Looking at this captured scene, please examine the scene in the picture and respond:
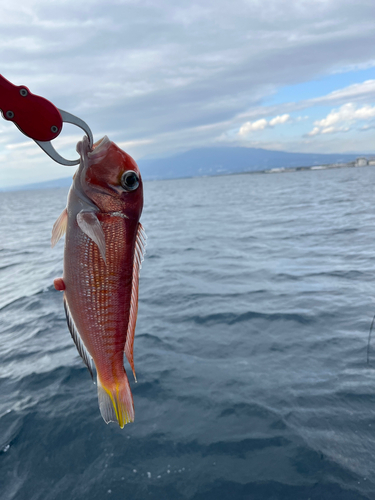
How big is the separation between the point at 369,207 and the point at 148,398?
25.5 m

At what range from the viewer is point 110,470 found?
478 centimetres

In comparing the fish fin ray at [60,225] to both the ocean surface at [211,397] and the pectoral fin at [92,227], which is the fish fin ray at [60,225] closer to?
the pectoral fin at [92,227]

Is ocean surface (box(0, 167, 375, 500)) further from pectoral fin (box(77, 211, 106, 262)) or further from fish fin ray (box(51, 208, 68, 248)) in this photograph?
pectoral fin (box(77, 211, 106, 262))

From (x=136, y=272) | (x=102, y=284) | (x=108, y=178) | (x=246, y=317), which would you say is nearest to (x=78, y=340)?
(x=102, y=284)

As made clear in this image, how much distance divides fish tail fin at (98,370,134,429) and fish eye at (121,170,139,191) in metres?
1.32

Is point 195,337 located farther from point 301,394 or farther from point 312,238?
point 312,238

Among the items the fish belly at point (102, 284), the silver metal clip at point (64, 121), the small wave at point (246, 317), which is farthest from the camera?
the small wave at point (246, 317)

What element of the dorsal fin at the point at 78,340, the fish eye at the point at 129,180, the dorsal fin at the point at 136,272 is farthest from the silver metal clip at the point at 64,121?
the dorsal fin at the point at 78,340

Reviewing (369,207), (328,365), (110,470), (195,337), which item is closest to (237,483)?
(110,470)

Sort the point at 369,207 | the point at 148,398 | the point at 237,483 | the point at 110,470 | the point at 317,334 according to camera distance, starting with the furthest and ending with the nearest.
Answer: the point at 369,207 → the point at 317,334 → the point at 148,398 → the point at 110,470 → the point at 237,483

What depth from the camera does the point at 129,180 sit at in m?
2.12

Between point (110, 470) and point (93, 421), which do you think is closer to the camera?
point (110, 470)

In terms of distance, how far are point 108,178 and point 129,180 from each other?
133 millimetres

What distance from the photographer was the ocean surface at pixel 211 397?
4570 millimetres
